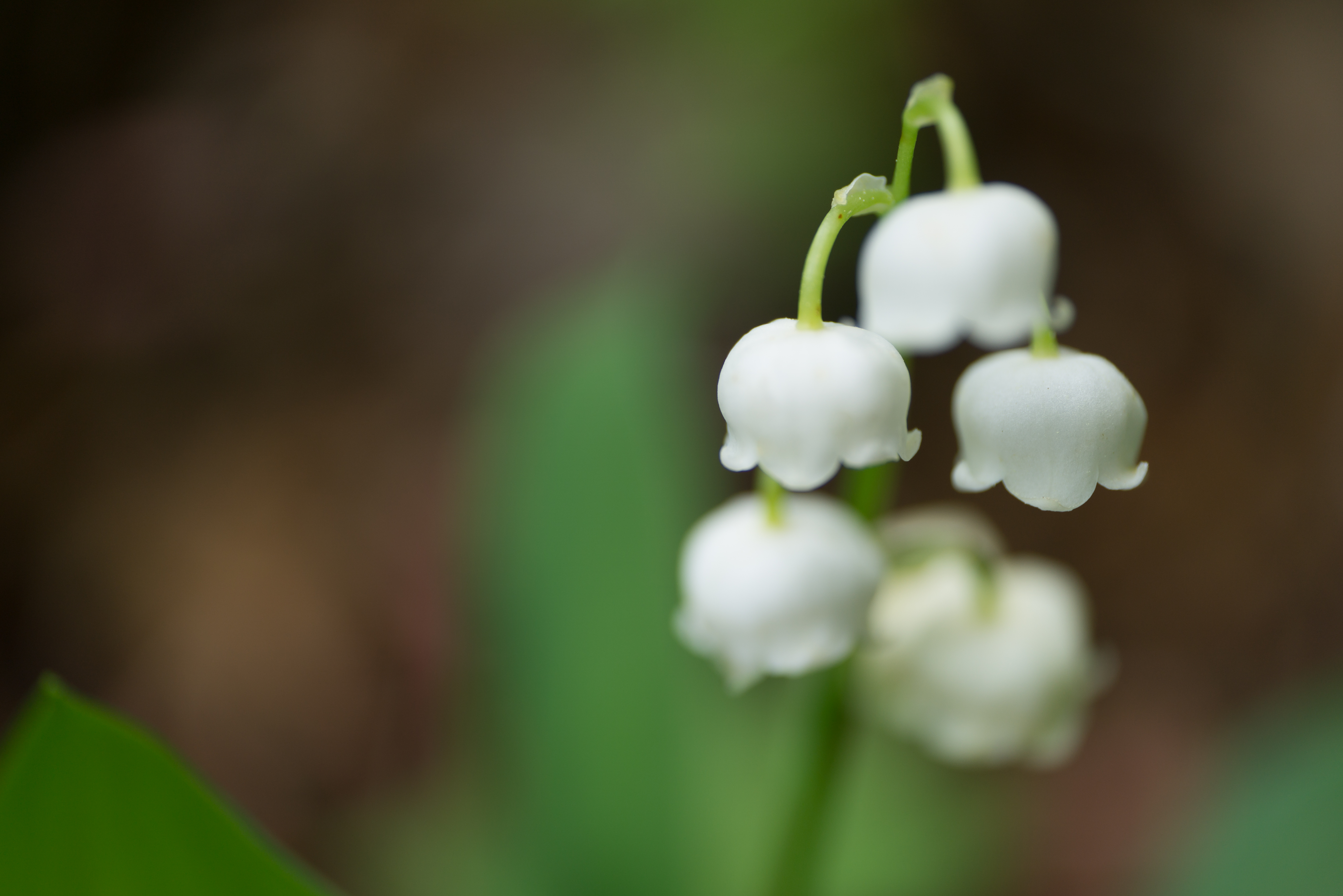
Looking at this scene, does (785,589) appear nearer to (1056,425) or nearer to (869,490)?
(869,490)

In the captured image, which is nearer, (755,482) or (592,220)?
(755,482)

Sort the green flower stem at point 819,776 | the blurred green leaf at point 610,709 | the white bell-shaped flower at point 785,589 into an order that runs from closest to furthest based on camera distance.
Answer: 1. the white bell-shaped flower at point 785,589
2. the green flower stem at point 819,776
3. the blurred green leaf at point 610,709

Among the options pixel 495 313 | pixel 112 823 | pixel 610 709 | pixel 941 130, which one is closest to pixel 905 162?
pixel 941 130

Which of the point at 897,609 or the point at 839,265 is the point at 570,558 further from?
the point at 839,265

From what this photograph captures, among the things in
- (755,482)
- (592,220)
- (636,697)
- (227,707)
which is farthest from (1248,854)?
(592,220)

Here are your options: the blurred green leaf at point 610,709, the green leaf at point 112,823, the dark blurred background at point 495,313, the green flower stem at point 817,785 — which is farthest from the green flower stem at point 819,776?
the dark blurred background at point 495,313

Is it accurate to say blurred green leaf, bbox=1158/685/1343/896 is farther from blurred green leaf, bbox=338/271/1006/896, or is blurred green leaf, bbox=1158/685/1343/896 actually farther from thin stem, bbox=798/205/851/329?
thin stem, bbox=798/205/851/329

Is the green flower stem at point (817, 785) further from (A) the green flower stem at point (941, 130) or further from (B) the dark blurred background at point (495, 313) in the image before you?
(B) the dark blurred background at point (495, 313)
